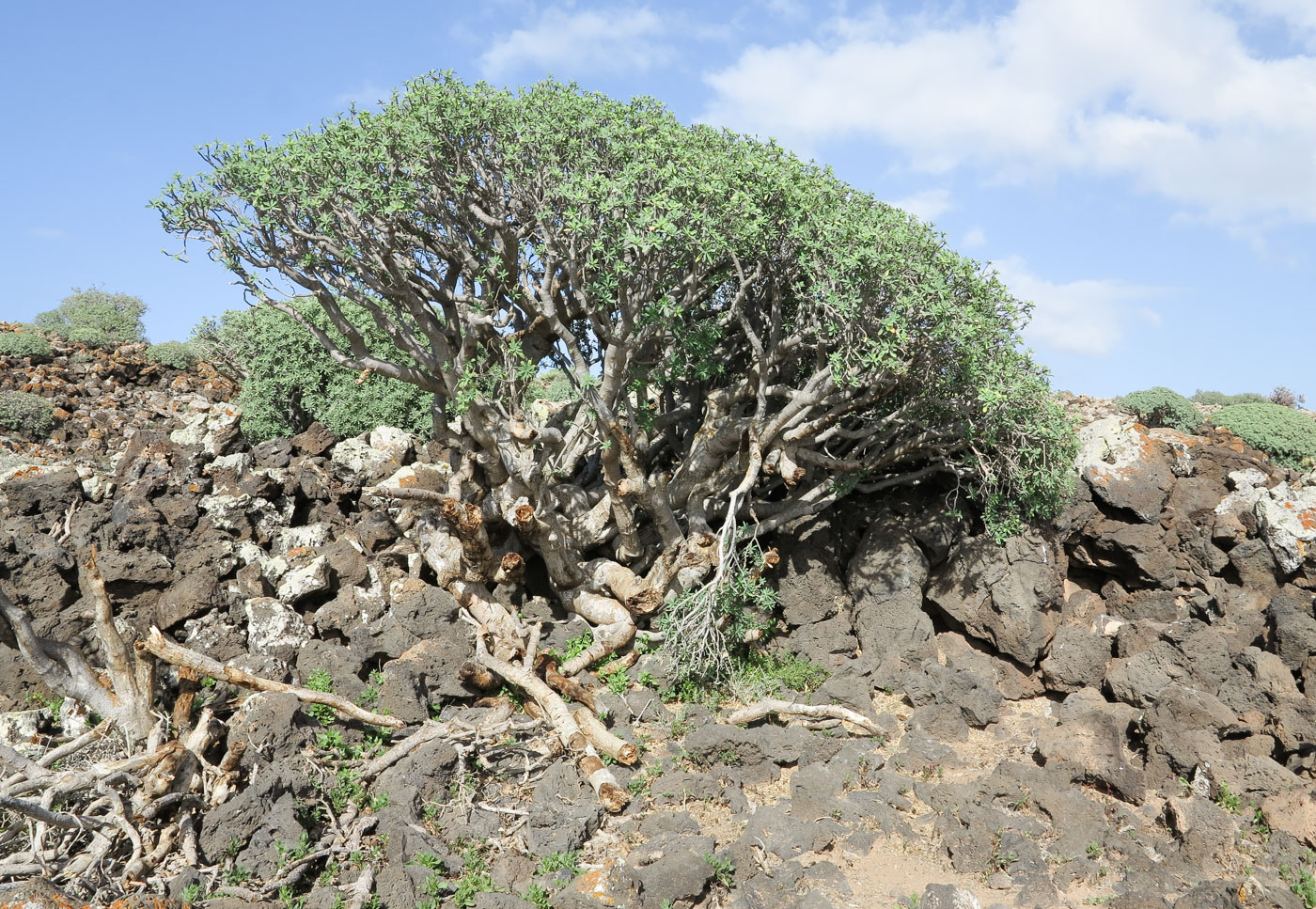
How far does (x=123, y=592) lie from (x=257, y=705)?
4471mm

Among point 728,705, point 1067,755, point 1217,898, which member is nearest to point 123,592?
point 728,705

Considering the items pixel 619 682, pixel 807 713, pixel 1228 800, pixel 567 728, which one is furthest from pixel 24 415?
pixel 1228 800

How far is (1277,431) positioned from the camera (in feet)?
64.3

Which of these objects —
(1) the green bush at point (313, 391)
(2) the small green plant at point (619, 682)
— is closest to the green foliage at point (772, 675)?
(2) the small green plant at point (619, 682)

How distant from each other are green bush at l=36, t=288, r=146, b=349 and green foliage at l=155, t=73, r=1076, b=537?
21817 mm

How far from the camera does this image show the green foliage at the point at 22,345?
26.8 meters

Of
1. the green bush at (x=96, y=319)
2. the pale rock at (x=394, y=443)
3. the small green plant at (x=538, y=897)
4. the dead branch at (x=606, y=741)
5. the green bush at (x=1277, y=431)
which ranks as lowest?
the small green plant at (x=538, y=897)

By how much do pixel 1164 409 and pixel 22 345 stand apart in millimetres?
31720

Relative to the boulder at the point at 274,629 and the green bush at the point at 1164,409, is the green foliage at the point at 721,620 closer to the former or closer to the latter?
the boulder at the point at 274,629

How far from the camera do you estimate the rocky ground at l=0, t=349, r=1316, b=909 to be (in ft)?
29.1

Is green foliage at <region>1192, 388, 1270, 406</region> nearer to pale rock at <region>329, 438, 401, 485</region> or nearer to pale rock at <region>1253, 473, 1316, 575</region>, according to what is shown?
pale rock at <region>1253, 473, 1316, 575</region>

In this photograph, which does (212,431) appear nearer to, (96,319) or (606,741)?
(606,741)

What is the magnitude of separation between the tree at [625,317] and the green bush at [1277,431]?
28.9 feet

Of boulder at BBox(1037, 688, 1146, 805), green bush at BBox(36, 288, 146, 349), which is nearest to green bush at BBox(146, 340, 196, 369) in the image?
green bush at BBox(36, 288, 146, 349)
